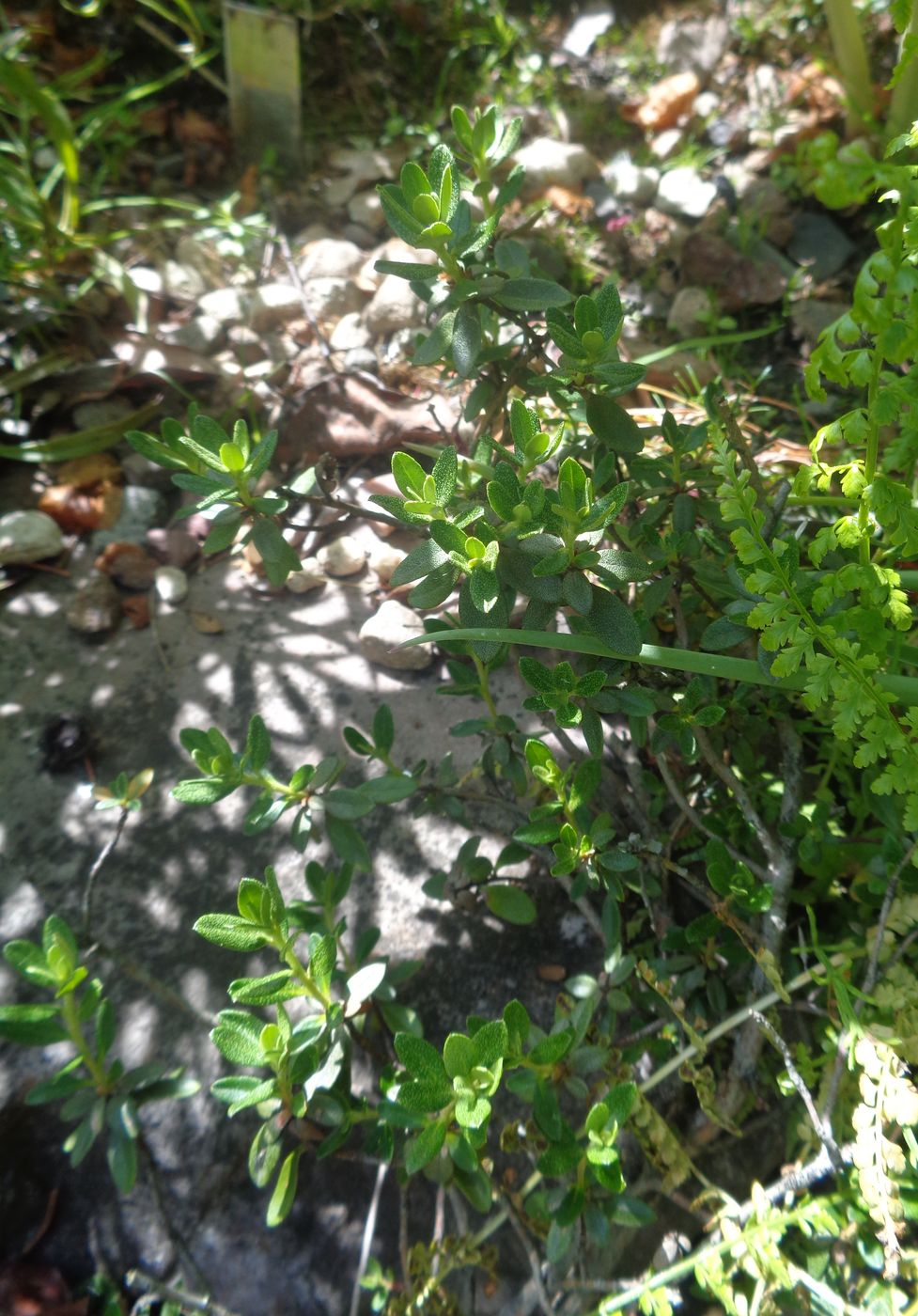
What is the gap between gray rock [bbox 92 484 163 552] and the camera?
2119 mm

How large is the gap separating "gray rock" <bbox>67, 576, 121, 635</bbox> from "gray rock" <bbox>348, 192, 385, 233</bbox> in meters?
1.34

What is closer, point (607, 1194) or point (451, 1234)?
point (607, 1194)

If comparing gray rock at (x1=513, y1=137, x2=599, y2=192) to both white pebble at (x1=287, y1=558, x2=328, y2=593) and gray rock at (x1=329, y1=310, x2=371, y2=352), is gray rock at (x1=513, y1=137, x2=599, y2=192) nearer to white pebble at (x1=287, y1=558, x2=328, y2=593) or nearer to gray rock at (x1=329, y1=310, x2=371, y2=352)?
gray rock at (x1=329, y1=310, x2=371, y2=352)

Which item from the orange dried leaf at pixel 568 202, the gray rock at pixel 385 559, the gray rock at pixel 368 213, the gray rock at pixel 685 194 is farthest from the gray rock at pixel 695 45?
the gray rock at pixel 385 559

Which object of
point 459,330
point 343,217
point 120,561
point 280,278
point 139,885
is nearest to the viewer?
point 459,330

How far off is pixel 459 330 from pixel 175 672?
1.01 metres

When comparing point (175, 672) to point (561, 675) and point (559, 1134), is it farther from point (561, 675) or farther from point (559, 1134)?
point (559, 1134)

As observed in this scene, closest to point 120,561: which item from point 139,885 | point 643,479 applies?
point 139,885

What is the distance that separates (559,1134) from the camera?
3.64 ft

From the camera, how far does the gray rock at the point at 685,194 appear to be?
2.45m

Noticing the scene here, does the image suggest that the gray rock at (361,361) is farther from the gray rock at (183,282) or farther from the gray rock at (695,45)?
the gray rock at (695,45)

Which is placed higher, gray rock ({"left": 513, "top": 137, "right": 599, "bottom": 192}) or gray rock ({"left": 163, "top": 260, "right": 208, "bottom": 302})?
gray rock ({"left": 513, "top": 137, "right": 599, "bottom": 192})

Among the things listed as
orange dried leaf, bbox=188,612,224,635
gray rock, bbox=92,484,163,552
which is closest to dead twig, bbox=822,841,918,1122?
orange dried leaf, bbox=188,612,224,635

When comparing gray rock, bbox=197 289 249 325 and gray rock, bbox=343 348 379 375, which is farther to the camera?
gray rock, bbox=197 289 249 325
